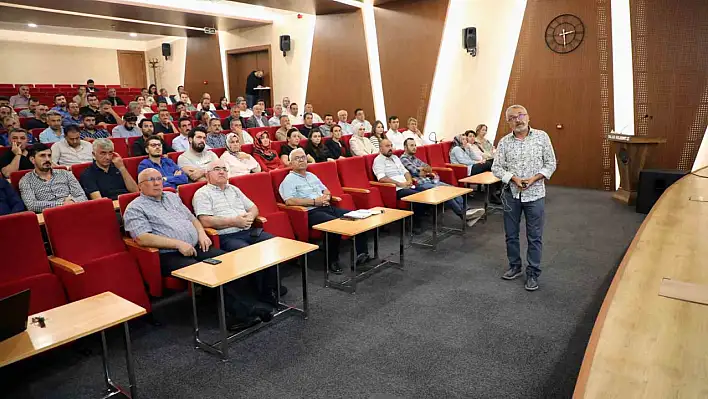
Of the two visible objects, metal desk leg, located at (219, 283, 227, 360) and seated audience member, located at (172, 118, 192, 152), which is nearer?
metal desk leg, located at (219, 283, 227, 360)

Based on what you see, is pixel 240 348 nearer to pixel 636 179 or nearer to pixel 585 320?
pixel 585 320

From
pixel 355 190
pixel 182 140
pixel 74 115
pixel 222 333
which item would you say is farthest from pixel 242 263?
pixel 74 115

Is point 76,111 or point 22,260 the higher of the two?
point 76,111

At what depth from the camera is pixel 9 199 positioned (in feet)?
11.5

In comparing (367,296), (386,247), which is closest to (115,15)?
(386,247)

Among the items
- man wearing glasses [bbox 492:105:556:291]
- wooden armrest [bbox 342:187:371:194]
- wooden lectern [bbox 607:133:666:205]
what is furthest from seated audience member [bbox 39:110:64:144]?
wooden lectern [bbox 607:133:666:205]

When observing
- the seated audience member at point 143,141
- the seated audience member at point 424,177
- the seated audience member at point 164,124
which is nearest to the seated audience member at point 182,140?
the seated audience member at point 143,141

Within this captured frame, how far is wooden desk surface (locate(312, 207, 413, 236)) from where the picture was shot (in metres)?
3.50

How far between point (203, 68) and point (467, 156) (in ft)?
28.2

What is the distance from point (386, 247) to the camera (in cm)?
478

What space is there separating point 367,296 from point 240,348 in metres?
1.08

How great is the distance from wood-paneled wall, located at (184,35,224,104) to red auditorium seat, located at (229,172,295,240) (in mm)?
8849

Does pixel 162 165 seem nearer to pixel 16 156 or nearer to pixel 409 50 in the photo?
pixel 16 156

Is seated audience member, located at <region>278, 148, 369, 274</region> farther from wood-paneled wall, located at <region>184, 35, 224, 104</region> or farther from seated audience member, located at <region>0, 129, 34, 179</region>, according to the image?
wood-paneled wall, located at <region>184, 35, 224, 104</region>
